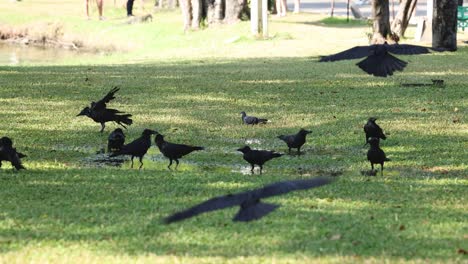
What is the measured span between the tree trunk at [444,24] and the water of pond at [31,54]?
13.9m

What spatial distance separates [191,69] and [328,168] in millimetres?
13535

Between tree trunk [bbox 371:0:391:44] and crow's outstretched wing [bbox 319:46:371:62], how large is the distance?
53.3 ft

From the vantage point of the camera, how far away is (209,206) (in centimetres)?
668

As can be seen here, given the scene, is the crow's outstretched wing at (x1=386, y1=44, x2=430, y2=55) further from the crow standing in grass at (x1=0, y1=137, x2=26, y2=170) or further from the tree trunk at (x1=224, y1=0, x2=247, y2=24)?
the tree trunk at (x1=224, y1=0, x2=247, y2=24)

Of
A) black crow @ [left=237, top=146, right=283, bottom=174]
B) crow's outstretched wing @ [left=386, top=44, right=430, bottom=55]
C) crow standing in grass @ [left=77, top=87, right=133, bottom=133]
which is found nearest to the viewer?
black crow @ [left=237, top=146, right=283, bottom=174]

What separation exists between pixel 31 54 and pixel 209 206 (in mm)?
36749

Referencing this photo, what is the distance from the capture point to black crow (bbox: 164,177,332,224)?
21.7ft

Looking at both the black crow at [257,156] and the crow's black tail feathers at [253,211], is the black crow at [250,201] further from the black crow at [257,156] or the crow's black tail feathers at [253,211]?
the black crow at [257,156]

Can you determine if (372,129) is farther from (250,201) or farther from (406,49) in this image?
(250,201)

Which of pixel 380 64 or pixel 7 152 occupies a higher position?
pixel 380 64

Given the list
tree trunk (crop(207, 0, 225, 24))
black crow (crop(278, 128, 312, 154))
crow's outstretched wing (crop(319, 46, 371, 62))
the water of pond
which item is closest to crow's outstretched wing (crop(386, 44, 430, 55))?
crow's outstretched wing (crop(319, 46, 371, 62))

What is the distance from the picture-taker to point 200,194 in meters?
9.42

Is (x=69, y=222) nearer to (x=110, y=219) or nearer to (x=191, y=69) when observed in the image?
(x=110, y=219)

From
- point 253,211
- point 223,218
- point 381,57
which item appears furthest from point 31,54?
point 253,211
